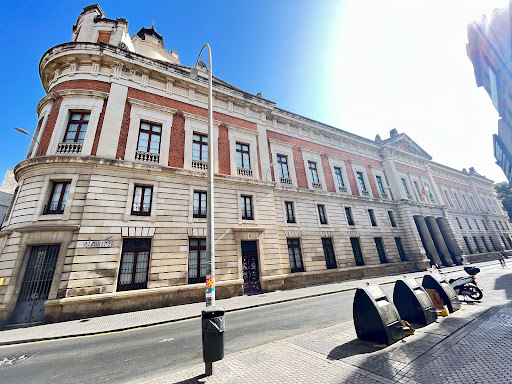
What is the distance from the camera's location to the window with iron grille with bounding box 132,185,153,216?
12.0 metres

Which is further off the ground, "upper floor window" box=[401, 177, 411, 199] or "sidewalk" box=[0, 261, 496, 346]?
"upper floor window" box=[401, 177, 411, 199]

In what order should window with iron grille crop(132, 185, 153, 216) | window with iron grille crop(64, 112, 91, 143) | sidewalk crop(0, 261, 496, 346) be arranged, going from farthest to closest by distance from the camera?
window with iron grille crop(64, 112, 91, 143) < window with iron grille crop(132, 185, 153, 216) < sidewalk crop(0, 261, 496, 346)

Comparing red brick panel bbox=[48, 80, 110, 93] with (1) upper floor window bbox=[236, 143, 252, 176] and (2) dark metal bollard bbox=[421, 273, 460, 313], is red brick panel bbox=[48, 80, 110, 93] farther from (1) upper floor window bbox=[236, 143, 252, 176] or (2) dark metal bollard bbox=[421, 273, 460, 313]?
(2) dark metal bollard bbox=[421, 273, 460, 313]

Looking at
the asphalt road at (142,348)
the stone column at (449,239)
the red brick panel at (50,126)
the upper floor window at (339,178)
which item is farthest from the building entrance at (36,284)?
the stone column at (449,239)

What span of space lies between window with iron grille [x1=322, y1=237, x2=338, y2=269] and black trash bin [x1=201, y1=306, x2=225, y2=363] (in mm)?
15886

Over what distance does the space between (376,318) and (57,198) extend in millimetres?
14856

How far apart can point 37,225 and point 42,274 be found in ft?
7.82

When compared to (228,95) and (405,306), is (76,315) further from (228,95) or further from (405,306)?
(228,95)

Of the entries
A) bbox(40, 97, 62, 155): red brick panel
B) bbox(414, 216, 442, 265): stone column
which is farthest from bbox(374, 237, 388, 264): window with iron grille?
bbox(40, 97, 62, 155): red brick panel

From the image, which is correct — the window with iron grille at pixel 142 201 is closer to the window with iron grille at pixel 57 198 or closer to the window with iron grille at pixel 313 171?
the window with iron grille at pixel 57 198

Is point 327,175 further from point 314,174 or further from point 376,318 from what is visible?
point 376,318

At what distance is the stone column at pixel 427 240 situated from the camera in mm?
24819

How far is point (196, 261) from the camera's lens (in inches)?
492

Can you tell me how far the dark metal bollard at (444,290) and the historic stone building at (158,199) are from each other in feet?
28.7
